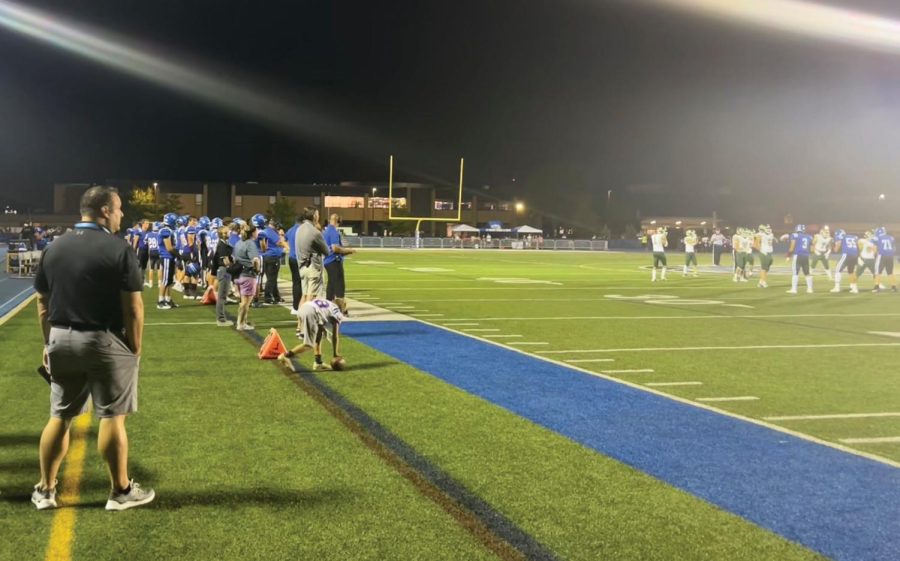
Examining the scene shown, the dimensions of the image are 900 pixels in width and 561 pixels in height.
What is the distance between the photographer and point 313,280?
10.0m

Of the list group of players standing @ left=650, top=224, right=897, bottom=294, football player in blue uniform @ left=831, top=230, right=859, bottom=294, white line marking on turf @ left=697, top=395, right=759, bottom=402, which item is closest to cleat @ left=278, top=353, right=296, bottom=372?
white line marking on turf @ left=697, top=395, right=759, bottom=402

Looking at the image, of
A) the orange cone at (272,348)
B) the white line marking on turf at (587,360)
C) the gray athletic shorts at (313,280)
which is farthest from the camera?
the gray athletic shorts at (313,280)

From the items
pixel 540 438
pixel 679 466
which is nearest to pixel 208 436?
pixel 540 438

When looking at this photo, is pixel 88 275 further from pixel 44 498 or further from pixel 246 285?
pixel 246 285

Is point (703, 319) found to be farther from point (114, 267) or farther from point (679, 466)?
point (114, 267)

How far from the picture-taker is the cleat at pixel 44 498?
13.4 ft

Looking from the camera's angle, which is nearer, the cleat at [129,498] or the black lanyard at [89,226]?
the black lanyard at [89,226]

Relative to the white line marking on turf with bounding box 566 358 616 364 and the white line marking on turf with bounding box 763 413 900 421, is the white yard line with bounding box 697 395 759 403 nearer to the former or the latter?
the white line marking on turf with bounding box 763 413 900 421

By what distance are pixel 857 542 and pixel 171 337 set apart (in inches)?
361

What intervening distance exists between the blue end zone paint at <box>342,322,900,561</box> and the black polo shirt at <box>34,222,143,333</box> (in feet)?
11.2

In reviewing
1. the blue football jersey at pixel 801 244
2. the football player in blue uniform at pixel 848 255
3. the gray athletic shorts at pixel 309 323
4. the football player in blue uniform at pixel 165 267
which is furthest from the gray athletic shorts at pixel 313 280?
the football player in blue uniform at pixel 848 255

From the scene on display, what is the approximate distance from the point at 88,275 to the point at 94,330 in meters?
0.30

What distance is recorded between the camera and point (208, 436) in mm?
5555

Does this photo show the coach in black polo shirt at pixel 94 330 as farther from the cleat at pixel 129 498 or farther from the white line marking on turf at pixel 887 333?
the white line marking on turf at pixel 887 333
